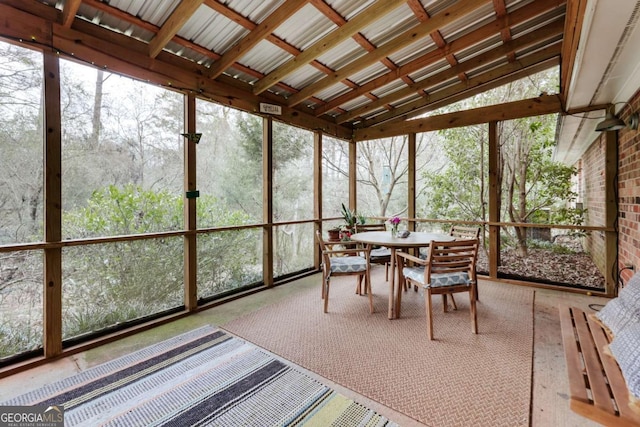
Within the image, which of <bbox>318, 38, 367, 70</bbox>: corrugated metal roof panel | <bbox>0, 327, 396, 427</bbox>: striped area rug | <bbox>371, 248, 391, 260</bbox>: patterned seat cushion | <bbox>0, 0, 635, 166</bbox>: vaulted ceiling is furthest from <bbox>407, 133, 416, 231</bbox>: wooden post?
<bbox>0, 327, 396, 427</bbox>: striped area rug

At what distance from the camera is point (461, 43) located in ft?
10.7

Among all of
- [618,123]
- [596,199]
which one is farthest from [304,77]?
[596,199]

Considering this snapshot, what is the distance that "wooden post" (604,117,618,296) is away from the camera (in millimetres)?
3346

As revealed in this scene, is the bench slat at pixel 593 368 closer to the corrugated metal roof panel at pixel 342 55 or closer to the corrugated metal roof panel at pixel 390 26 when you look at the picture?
the corrugated metal roof panel at pixel 390 26

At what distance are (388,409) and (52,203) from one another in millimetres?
2826

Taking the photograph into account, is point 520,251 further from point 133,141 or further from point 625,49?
point 133,141

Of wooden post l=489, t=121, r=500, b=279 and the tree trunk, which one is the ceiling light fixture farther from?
the tree trunk

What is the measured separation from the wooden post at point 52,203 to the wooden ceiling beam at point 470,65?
151 inches

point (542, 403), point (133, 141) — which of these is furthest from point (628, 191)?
point (133, 141)

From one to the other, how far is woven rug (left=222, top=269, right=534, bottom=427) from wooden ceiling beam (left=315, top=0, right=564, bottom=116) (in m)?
2.85

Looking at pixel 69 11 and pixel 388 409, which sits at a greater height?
pixel 69 11

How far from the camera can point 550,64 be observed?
3.86 meters

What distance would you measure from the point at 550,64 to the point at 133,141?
16.8 ft

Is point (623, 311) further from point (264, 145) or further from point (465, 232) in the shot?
point (264, 145)
